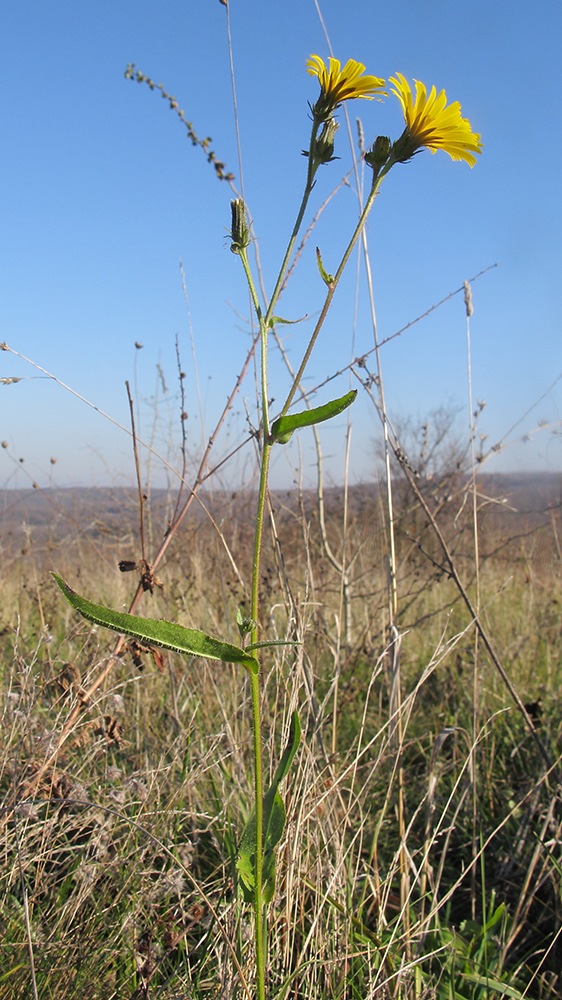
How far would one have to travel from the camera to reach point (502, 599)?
3.75 metres

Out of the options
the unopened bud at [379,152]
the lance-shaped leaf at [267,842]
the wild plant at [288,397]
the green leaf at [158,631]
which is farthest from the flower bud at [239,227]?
the lance-shaped leaf at [267,842]

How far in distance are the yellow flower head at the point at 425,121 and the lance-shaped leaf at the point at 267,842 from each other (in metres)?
0.89

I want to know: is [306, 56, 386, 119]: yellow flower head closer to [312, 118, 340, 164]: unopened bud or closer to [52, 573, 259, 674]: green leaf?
[312, 118, 340, 164]: unopened bud

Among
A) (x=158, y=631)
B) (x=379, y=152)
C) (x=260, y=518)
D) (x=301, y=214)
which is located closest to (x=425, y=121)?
(x=379, y=152)

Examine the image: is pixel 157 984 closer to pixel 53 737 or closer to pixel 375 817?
pixel 53 737

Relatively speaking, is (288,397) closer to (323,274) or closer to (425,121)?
(323,274)

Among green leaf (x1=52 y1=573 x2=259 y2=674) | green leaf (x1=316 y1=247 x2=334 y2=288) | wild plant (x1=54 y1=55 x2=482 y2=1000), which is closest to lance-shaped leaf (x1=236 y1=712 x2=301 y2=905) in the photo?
wild plant (x1=54 y1=55 x2=482 y2=1000)

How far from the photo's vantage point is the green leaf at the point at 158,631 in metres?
0.74

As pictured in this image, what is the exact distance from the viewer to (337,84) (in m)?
0.89

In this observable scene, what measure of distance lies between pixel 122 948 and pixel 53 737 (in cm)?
47

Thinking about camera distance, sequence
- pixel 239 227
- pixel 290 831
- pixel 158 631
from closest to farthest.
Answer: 1. pixel 158 631
2. pixel 239 227
3. pixel 290 831

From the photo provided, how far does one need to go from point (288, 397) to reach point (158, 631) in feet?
1.16

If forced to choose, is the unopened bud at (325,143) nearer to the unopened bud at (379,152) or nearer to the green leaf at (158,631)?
the unopened bud at (379,152)

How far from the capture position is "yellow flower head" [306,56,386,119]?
0.88 m
